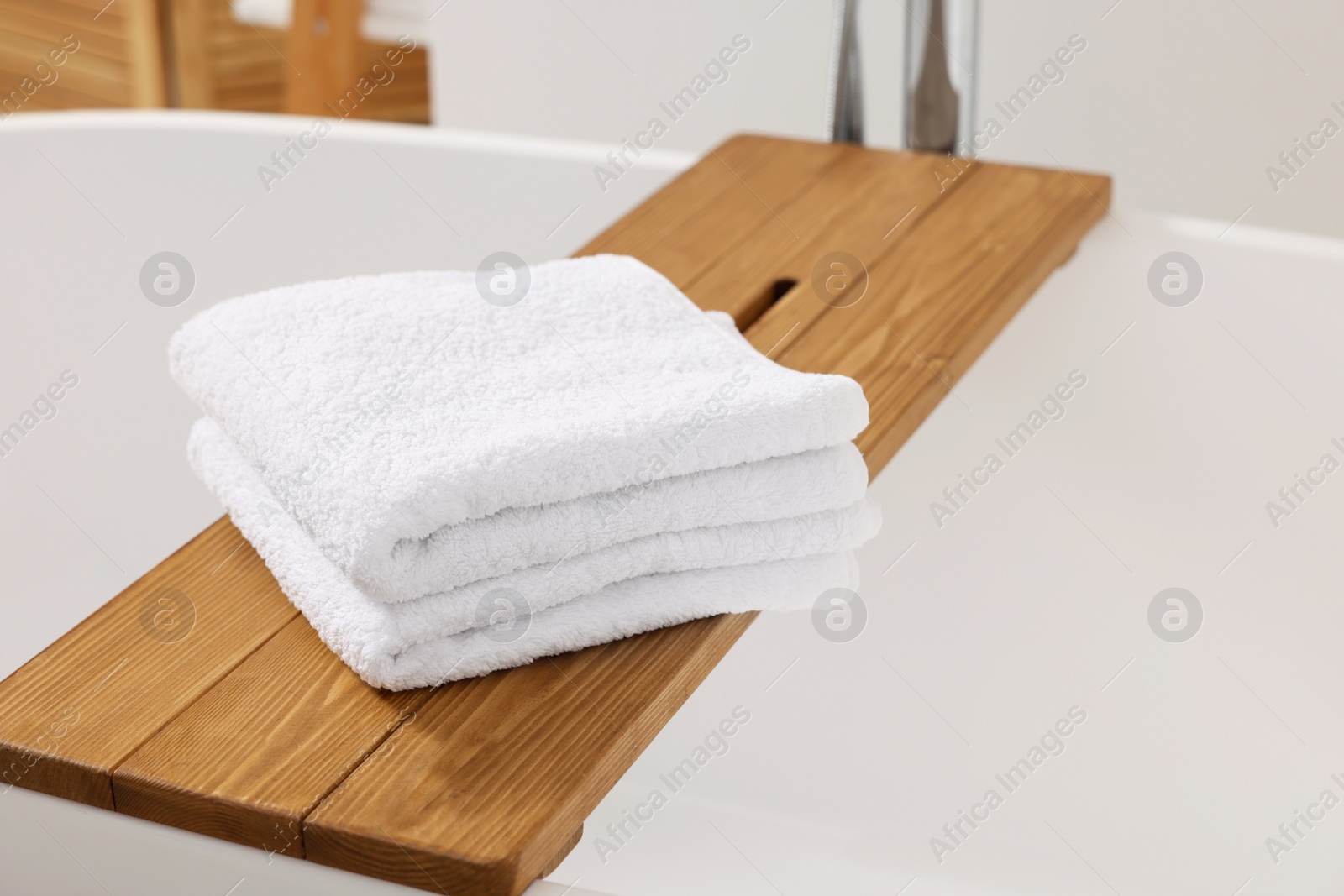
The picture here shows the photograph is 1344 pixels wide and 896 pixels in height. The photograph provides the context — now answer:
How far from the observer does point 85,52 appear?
291 cm

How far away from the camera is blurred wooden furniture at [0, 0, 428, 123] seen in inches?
110

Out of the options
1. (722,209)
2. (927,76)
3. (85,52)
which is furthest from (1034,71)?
(85,52)

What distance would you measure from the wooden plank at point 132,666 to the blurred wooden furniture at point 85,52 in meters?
2.42

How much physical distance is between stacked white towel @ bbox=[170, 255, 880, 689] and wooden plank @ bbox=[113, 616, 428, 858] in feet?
0.06

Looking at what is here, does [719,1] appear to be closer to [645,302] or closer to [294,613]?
[645,302]

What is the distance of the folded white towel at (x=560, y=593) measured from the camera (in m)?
0.57

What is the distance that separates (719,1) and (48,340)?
0.85 meters

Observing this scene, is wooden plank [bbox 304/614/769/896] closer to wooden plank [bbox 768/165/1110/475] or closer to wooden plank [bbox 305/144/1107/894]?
wooden plank [bbox 305/144/1107/894]

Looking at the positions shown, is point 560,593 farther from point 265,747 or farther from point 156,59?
point 156,59

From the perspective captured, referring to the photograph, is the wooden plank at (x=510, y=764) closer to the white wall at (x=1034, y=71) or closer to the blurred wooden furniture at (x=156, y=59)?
the white wall at (x=1034, y=71)

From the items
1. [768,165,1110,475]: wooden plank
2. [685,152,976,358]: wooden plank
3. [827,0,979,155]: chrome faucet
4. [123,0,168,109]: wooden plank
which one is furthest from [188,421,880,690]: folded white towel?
[123,0,168,109]: wooden plank

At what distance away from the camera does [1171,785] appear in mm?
1053

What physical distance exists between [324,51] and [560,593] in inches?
85.2

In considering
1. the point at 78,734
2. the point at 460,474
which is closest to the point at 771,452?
the point at 460,474
